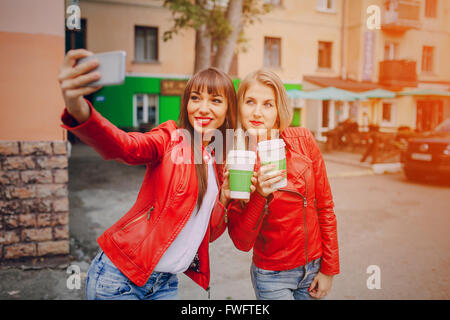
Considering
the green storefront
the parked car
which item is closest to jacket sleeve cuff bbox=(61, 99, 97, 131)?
the parked car

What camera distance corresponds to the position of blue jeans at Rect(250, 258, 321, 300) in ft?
6.34

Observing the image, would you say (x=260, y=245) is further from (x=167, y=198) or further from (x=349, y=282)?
(x=349, y=282)

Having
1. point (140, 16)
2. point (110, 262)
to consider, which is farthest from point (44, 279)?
point (140, 16)

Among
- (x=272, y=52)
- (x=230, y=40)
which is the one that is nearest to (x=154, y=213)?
(x=230, y=40)

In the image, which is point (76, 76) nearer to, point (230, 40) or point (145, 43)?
point (230, 40)

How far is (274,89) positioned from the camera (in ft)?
5.97

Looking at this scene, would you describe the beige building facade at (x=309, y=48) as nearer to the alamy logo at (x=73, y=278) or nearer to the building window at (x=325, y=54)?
the building window at (x=325, y=54)

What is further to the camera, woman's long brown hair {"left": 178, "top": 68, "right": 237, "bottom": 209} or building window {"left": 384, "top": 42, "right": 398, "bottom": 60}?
building window {"left": 384, "top": 42, "right": 398, "bottom": 60}

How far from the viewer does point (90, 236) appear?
5.15m

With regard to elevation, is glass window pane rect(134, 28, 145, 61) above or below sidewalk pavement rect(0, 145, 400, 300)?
above

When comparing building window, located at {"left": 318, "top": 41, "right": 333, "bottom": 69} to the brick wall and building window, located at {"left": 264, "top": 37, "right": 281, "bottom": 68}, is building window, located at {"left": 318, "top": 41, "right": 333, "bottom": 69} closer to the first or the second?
building window, located at {"left": 264, "top": 37, "right": 281, "bottom": 68}

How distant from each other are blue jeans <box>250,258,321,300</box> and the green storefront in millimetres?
15169

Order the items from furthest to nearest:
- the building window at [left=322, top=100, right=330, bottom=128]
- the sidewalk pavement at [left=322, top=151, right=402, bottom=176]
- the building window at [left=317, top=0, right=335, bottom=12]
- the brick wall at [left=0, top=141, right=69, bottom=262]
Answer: the building window at [left=322, top=100, right=330, bottom=128], the building window at [left=317, top=0, right=335, bottom=12], the sidewalk pavement at [left=322, top=151, right=402, bottom=176], the brick wall at [left=0, top=141, right=69, bottom=262]

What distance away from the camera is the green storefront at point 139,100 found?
1692 centimetres
